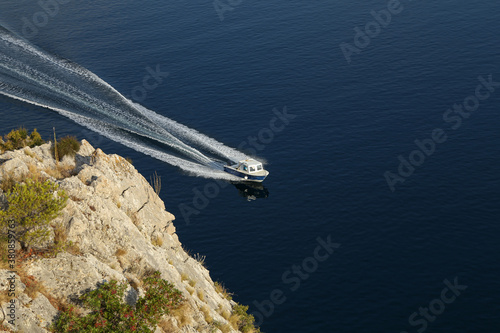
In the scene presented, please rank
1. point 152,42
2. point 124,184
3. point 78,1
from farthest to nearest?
point 78,1, point 152,42, point 124,184

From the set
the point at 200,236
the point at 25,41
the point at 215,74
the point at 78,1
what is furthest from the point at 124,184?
the point at 78,1

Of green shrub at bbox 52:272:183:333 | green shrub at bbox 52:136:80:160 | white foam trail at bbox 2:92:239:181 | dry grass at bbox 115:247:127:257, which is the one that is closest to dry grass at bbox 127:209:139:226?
dry grass at bbox 115:247:127:257

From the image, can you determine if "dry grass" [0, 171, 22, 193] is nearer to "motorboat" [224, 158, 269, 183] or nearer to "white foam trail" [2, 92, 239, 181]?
"motorboat" [224, 158, 269, 183]

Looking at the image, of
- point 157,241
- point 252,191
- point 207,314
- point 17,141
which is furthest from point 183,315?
point 252,191

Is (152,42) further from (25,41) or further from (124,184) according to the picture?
(124,184)

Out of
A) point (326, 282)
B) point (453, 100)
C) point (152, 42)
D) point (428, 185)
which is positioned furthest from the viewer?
point (152, 42)

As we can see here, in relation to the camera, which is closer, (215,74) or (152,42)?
(215,74)
